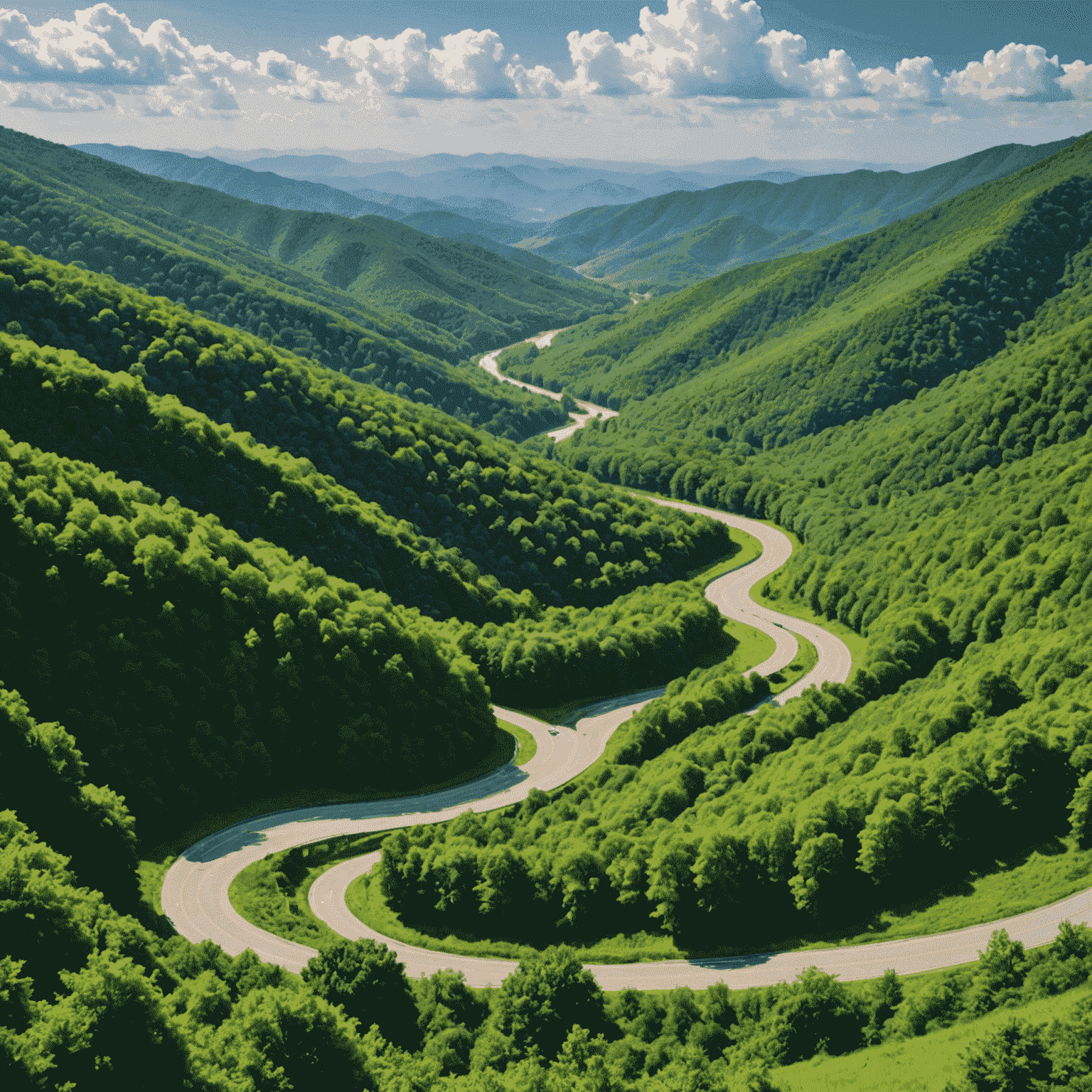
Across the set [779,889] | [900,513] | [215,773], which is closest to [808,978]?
[779,889]

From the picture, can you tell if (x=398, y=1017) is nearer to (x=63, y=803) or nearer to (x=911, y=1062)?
(x=63, y=803)

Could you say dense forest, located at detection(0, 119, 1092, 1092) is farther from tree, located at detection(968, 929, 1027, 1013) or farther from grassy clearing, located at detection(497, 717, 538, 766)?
grassy clearing, located at detection(497, 717, 538, 766)

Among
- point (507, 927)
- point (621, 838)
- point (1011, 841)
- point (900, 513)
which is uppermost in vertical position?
point (900, 513)

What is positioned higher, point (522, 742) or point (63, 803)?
point (63, 803)

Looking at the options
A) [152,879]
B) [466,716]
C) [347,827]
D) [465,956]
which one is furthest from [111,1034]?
[466,716]

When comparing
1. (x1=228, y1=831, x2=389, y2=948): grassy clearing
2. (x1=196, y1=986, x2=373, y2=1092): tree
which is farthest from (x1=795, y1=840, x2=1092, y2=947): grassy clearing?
(x1=228, y1=831, x2=389, y2=948): grassy clearing

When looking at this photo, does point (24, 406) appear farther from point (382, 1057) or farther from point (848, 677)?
point (848, 677)
